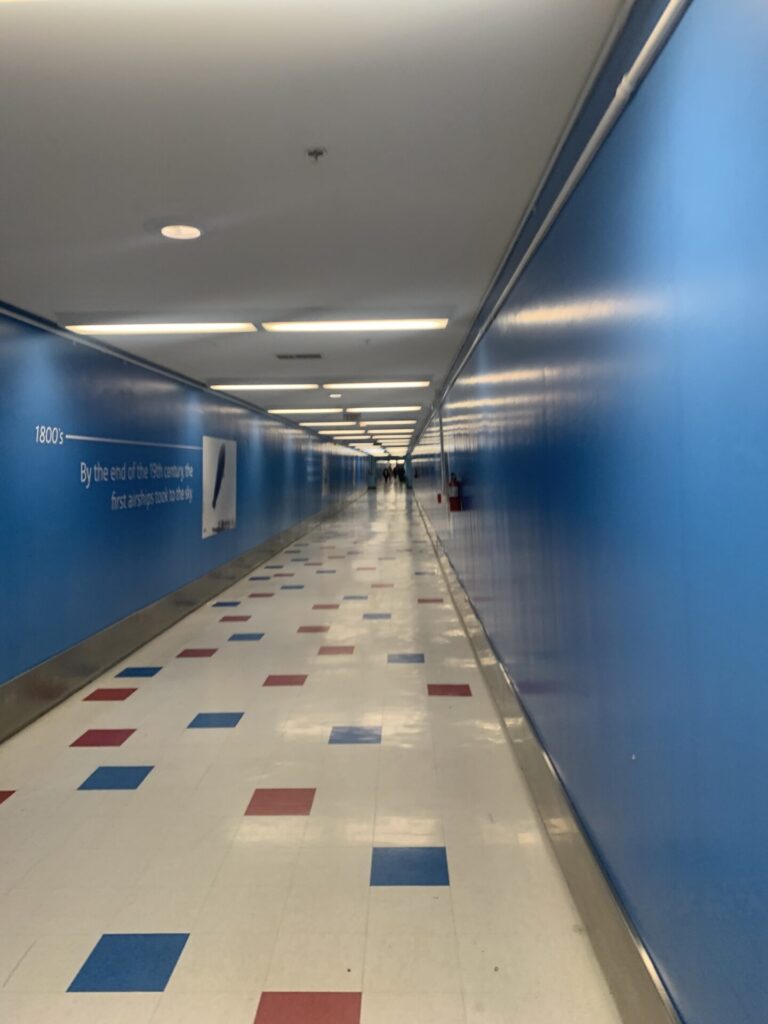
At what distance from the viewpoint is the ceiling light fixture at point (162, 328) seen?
461 centimetres

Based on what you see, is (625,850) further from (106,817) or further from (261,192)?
(261,192)

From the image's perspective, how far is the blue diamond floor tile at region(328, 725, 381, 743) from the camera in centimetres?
349

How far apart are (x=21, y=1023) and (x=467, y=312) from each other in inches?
164

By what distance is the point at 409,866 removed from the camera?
2369mm

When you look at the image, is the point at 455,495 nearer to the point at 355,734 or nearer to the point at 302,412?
the point at 355,734

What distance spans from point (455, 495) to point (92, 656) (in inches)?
150

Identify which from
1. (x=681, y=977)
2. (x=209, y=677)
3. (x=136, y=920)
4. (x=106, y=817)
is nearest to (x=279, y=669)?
(x=209, y=677)

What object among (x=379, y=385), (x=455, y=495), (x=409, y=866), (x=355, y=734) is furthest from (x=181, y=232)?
(x=379, y=385)

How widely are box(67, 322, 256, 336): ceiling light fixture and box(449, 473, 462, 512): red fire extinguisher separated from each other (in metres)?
2.85

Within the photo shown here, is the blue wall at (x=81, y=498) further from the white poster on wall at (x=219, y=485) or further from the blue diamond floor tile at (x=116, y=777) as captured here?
the blue diamond floor tile at (x=116, y=777)

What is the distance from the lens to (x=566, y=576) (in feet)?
7.57

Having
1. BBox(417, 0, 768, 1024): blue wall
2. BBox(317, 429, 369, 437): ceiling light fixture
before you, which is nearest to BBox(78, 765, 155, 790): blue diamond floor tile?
BBox(417, 0, 768, 1024): blue wall

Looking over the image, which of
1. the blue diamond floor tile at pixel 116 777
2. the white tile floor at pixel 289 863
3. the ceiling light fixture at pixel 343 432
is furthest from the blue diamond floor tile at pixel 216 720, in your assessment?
the ceiling light fixture at pixel 343 432

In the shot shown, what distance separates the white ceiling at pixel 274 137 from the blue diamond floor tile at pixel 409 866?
2.44 meters
